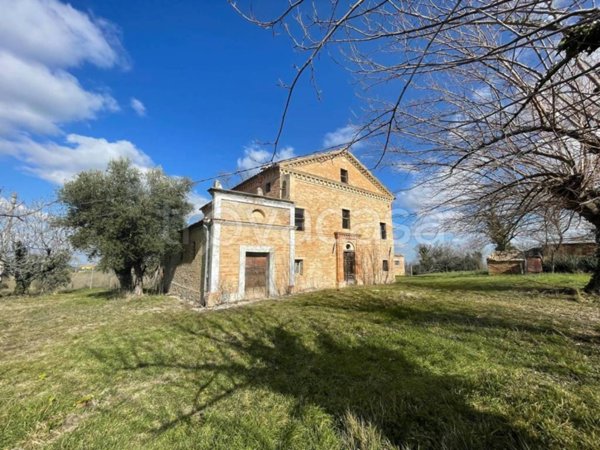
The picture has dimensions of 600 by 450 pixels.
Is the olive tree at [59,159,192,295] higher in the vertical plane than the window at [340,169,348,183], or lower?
lower

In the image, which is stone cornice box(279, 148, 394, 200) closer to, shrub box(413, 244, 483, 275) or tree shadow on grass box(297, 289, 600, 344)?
tree shadow on grass box(297, 289, 600, 344)

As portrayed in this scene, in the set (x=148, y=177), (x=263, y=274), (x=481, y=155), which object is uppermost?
(x=148, y=177)

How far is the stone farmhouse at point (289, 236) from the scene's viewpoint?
35.4ft

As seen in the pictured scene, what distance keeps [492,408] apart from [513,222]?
161 inches

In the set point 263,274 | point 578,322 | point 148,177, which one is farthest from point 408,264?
point 148,177

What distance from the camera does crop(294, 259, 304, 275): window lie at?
13573 mm

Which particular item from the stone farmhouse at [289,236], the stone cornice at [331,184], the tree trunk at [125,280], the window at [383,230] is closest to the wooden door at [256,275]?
the stone farmhouse at [289,236]

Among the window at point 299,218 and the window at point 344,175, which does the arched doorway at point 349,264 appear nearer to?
the window at point 299,218

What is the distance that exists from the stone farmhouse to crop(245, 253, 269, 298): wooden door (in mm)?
44

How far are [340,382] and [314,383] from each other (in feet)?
1.18

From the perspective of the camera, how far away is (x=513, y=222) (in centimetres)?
533

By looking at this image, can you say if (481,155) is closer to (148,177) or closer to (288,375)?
(288,375)

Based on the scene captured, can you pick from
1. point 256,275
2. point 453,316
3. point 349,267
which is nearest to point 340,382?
point 453,316

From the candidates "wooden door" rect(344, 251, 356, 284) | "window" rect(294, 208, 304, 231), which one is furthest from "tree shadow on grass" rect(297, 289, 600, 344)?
"wooden door" rect(344, 251, 356, 284)
